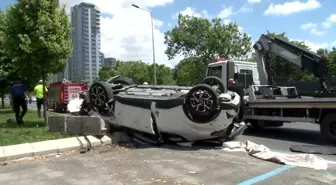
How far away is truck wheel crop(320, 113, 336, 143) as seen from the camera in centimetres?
829

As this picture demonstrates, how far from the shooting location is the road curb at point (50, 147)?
649 centimetres

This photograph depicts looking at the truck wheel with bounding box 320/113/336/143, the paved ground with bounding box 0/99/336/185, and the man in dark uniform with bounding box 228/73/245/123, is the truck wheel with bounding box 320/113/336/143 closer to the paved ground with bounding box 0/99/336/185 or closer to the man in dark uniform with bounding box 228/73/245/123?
the paved ground with bounding box 0/99/336/185

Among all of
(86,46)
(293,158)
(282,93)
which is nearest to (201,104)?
(293,158)

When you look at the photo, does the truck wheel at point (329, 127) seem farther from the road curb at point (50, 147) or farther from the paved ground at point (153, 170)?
the road curb at point (50, 147)

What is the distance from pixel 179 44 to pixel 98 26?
1061 cm

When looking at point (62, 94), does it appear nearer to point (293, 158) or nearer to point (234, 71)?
point (234, 71)

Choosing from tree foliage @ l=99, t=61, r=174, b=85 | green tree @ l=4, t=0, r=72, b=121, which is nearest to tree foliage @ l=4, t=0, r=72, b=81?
green tree @ l=4, t=0, r=72, b=121

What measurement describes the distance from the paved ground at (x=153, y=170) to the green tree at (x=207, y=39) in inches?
1011

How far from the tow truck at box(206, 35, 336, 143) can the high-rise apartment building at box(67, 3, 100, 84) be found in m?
26.3

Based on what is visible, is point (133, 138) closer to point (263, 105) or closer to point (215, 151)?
point (215, 151)

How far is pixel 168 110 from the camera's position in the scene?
768 centimetres

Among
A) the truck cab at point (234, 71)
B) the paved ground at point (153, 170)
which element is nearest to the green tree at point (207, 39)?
the truck cab at point (234, 71)

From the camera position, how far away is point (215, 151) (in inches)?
288

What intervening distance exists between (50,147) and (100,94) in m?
2.20
